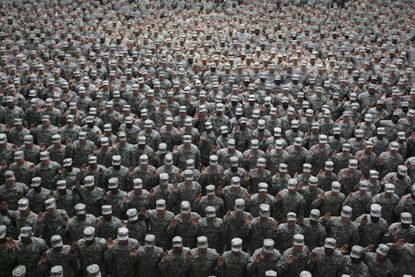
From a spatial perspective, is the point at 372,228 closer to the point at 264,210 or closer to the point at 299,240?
the point at 299,240

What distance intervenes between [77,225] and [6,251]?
1004mm

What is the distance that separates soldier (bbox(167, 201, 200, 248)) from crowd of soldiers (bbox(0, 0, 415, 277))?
0.02 m

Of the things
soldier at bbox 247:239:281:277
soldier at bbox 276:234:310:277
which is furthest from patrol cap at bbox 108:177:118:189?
soldier at bbox 276:234:310:277

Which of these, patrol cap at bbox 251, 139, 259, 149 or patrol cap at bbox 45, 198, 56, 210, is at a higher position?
patrol cap at bbox 251, 139, 259, 149

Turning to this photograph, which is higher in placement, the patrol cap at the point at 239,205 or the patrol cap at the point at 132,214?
the patrol cap at the point at 239,205

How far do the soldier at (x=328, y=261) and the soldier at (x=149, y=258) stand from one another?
204 centimetres

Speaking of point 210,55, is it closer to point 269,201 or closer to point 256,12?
point 256,12

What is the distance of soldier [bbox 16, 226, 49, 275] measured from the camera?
274 inches

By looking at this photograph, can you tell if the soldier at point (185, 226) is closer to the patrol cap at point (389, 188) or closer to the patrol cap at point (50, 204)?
the patrol cap at point (50, 204)

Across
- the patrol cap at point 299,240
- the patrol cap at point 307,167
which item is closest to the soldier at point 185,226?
the patrol cap at point 299,240

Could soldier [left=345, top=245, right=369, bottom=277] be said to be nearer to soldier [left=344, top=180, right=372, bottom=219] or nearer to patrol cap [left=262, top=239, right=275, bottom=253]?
patrol cap [left=262, top=239, right=275, bottom=253]

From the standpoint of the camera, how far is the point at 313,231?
24.6ft

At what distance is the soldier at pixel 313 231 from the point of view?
293 inches

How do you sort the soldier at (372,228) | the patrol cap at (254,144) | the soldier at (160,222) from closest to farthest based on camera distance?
the soldier at (372,228) → the soldier at (160,222) → the patrol cap at (254,144)
